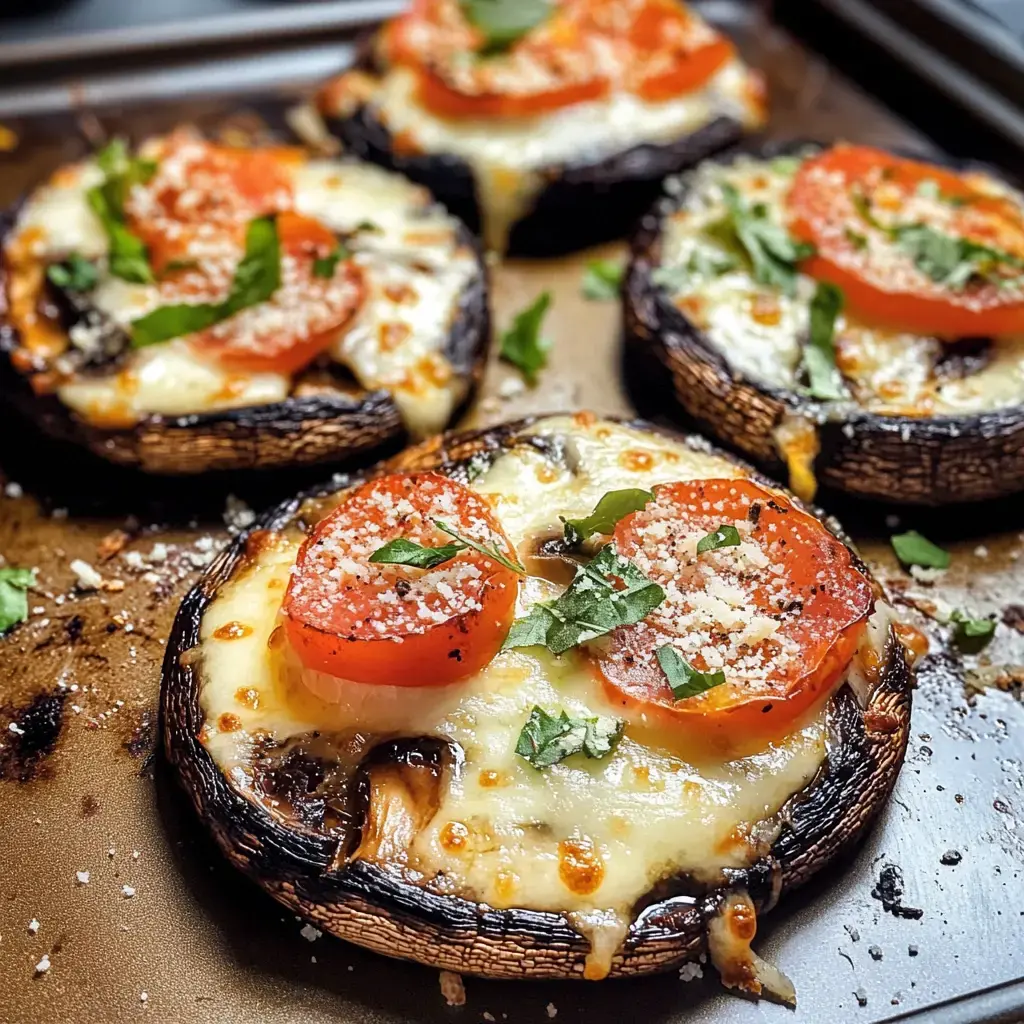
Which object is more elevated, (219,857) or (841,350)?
(841,350)

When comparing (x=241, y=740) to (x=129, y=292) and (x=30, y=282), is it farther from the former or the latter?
(x=30, y=282)

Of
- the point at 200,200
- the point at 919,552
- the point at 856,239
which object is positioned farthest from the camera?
the point at 200,200

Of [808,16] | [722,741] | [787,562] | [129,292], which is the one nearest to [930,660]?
[787,562]

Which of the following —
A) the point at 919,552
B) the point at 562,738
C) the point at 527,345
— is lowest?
the point at 919,552

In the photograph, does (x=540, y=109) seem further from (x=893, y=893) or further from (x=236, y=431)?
(x=893, y=893)

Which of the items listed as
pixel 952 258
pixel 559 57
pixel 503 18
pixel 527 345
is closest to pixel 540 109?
pixel 559 57

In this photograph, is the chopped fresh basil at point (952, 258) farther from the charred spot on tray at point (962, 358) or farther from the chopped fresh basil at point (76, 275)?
the chopped fresh basil at point (76, 275)

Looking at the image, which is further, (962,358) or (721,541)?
(962,358)
